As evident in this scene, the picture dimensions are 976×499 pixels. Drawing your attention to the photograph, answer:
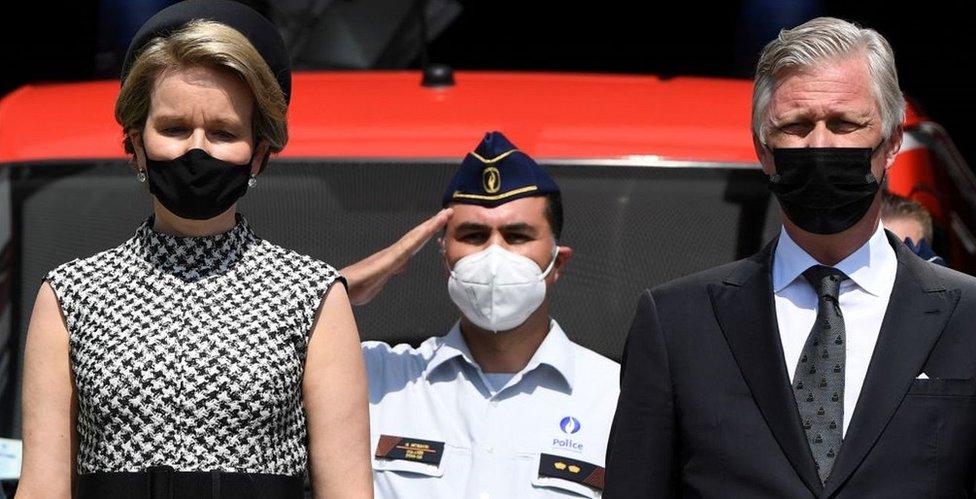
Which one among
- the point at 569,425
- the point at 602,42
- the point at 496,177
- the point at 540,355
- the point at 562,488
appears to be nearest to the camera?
the point at 562,488

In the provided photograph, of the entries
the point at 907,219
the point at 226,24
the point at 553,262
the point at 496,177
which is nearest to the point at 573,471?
the point at 553,262

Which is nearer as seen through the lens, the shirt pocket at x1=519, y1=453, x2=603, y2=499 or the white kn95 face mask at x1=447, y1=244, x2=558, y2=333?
the shirt pocket at x1=519, y1=453, x2=603, y2=499

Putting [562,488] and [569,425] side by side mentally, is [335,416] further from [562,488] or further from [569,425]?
[569,425]

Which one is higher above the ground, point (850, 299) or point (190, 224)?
point (190, 224)

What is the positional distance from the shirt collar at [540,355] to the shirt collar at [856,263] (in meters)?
0.99

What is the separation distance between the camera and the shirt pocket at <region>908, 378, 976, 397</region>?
312 cm

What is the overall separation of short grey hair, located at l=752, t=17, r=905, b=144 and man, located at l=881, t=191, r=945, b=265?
1100mm

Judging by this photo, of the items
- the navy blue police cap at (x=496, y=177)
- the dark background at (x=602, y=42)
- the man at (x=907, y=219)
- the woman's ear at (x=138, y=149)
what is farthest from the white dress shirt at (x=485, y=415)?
the dark background at (x=602, y=42)

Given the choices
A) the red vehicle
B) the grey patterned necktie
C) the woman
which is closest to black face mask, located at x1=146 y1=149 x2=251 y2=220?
the woman

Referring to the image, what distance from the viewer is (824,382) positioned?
3180 millimetres

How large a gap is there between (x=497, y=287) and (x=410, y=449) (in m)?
0.39

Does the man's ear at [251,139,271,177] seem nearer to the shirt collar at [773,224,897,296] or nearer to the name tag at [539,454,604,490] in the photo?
the shirt collar at [773,224,897,296]

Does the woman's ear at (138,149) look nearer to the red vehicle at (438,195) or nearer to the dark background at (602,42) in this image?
the red vehicle at (438,195)

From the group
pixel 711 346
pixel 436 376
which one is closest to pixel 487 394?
pixel 436 376
